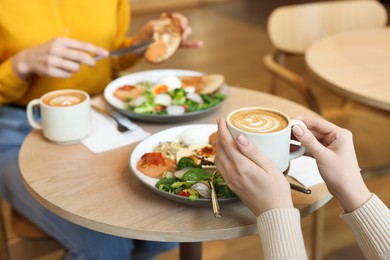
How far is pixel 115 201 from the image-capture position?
0.92 meters

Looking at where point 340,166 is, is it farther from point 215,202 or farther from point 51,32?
point 51,32

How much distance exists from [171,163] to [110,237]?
30 centimetres

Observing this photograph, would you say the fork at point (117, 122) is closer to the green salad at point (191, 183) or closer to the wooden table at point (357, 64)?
the green salad at point (191, 183)

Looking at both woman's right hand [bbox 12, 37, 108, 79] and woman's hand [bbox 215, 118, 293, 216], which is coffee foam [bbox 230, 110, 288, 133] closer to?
woman's hand [bbox 215, 118, 293, 216]

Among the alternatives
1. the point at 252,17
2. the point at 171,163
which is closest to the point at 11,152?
the point at 171,163

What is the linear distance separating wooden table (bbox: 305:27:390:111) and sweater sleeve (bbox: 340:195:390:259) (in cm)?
57

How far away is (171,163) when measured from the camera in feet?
3.33

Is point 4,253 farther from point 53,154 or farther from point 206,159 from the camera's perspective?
point 206,159

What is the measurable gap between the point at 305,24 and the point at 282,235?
60.6 inches

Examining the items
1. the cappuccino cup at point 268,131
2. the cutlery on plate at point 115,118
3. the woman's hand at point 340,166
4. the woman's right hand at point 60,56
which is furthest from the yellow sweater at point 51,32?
the woman's hand at point 340,166

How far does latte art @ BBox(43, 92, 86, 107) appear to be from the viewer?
44.0 inches

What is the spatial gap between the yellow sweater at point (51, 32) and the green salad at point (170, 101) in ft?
1.06

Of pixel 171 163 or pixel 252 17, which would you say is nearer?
pixel 171 163

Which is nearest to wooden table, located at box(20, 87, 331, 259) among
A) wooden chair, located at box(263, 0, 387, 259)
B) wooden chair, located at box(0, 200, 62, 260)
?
wooden chair, located at box(0, 200, 62, 260)
